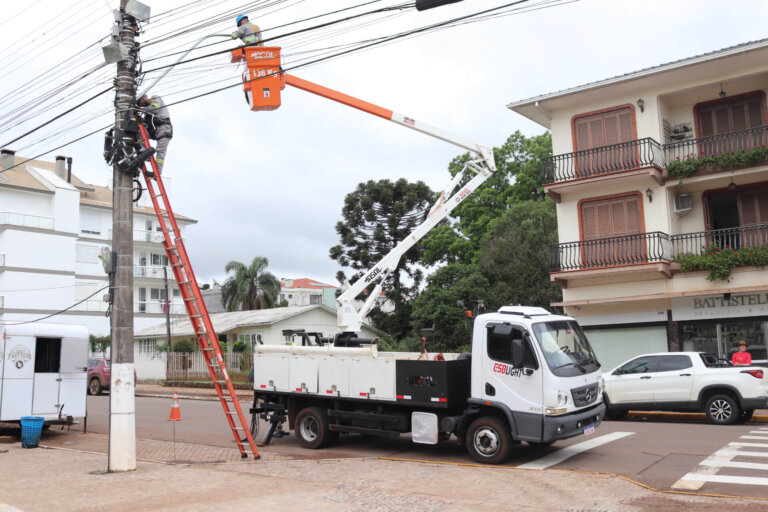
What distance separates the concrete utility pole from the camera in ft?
35.3

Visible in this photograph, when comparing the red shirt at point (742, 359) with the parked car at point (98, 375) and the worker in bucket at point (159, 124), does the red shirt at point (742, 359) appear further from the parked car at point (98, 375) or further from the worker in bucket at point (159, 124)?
the parked car at point (98, 375)

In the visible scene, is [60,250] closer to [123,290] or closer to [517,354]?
[123,290]

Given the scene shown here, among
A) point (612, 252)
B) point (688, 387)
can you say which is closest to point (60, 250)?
point (612, 252)

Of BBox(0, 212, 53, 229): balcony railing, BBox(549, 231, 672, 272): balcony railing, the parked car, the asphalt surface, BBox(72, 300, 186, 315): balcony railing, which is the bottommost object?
the asphalt surface

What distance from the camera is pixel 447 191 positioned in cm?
1786

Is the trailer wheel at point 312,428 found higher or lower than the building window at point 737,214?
lower

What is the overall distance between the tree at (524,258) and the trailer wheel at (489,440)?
21707 millimetres

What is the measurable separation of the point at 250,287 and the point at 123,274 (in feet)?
158

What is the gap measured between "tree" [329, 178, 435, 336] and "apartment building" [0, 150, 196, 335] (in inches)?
488

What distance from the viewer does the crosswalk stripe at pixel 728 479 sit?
8875 mm

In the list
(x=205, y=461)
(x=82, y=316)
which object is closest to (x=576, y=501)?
(x=205, y=461)

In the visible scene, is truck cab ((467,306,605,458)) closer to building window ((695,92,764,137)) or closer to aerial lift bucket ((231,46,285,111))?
aerial lift bucket ((231,46,285,111))

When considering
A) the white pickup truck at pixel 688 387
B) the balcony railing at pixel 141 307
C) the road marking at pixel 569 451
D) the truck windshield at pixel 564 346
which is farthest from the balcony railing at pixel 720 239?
the balcony railing at pixel 141 307

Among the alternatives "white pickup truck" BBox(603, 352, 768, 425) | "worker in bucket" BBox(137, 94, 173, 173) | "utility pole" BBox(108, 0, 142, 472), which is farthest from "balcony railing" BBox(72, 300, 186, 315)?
"white pickup truck" BBox(603, 352, 768, 425)
